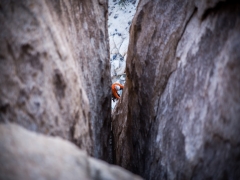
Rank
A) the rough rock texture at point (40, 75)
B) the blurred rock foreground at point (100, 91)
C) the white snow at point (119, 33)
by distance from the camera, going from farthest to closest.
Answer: the white snow at point (119, 33)
the rough rock texture at point (40, 75)
the blurred rock foreground at point (100, 91)

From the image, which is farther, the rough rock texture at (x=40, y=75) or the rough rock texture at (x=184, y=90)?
the rough rock texture at (x=184, y=90)

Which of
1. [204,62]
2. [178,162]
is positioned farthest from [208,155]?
[204,62]

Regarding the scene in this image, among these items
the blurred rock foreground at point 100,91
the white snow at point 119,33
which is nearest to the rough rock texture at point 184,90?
the blurred rock foreground at point 100,91

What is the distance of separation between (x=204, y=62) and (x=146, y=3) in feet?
4.60

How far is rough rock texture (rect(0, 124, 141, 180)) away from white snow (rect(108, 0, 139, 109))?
23.1 feet

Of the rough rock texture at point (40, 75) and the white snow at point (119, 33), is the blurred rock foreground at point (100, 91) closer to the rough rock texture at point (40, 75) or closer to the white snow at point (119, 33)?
the rough rock texture at point (40, 75)

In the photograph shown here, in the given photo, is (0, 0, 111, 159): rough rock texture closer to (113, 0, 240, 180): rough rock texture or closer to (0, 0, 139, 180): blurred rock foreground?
(0, 0, 139, 180): blurred rock foreground

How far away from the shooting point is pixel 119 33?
28.8ft

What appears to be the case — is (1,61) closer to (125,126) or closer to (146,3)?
(146,3)

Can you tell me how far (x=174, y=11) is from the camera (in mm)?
2596

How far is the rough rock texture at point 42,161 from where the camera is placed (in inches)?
42.6

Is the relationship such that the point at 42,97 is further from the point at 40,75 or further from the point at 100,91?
the point at 100,91

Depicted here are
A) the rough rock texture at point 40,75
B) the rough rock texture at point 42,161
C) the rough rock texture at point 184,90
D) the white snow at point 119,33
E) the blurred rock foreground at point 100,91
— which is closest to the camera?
the rough rock texture at point 42,161

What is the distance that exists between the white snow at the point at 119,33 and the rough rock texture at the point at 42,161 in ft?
23.1
